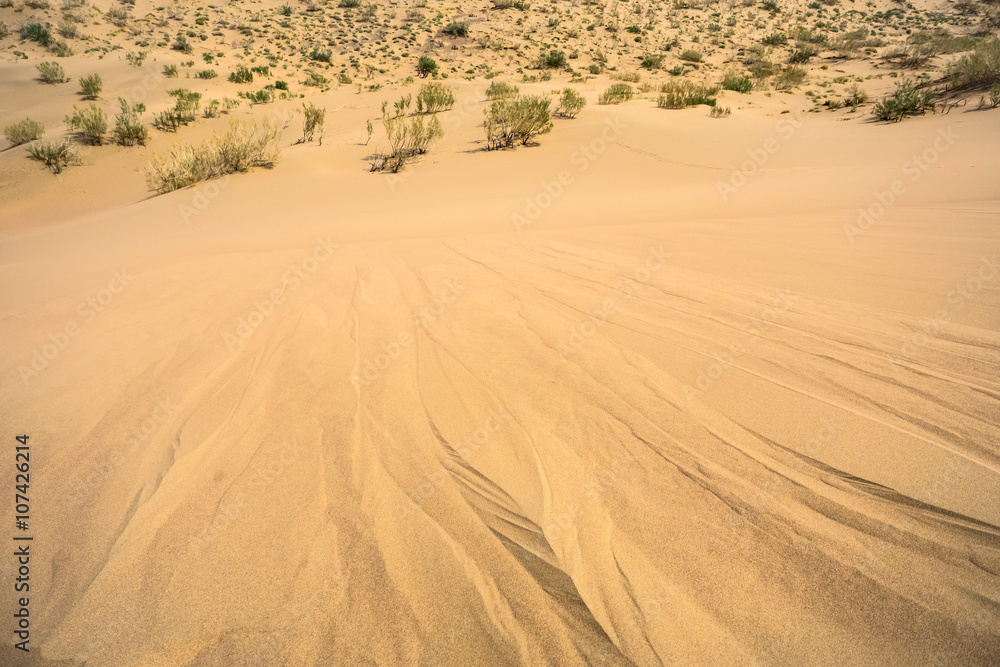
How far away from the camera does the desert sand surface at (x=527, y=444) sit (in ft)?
4.24

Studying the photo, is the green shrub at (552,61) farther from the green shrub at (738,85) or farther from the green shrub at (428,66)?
the green shrub at (738,85)

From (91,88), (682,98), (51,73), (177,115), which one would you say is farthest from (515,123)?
(51,73)

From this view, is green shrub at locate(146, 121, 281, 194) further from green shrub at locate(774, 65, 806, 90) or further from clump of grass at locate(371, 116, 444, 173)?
green shrub at locate(774, 65, 806, 90)

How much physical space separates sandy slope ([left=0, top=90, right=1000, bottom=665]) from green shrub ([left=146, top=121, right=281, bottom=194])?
5.84m

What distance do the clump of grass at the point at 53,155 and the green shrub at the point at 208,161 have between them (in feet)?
12.0

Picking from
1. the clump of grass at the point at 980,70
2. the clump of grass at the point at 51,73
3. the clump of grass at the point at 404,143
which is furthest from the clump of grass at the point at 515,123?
the clump of grass at the point at 51,73

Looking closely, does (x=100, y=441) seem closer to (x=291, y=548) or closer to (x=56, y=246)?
(x=291, y=548)

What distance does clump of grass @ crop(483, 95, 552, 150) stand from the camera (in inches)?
410

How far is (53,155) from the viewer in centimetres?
1057

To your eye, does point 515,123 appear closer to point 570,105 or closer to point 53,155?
point 570,105

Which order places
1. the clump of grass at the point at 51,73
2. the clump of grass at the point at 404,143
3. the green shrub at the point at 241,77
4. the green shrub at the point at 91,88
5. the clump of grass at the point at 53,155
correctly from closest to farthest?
the clump of grass at the point at 404,143 → the clump of grass at the point at 53,155 → the green shrub at the point at 91,88 → the clump of grass at the point at 51,73 → the green shrub at the point at 241,77

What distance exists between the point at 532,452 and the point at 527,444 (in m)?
0.05

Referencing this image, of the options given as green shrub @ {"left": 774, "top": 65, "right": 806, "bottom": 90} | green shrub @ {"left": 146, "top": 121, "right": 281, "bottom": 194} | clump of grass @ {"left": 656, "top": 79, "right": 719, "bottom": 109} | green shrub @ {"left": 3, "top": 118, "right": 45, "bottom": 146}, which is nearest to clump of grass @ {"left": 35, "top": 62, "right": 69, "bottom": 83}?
green shrub @ {"left": 3, "top": 118, "right": 45, "bottom": 146}

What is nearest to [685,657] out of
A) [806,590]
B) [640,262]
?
[806,590]
